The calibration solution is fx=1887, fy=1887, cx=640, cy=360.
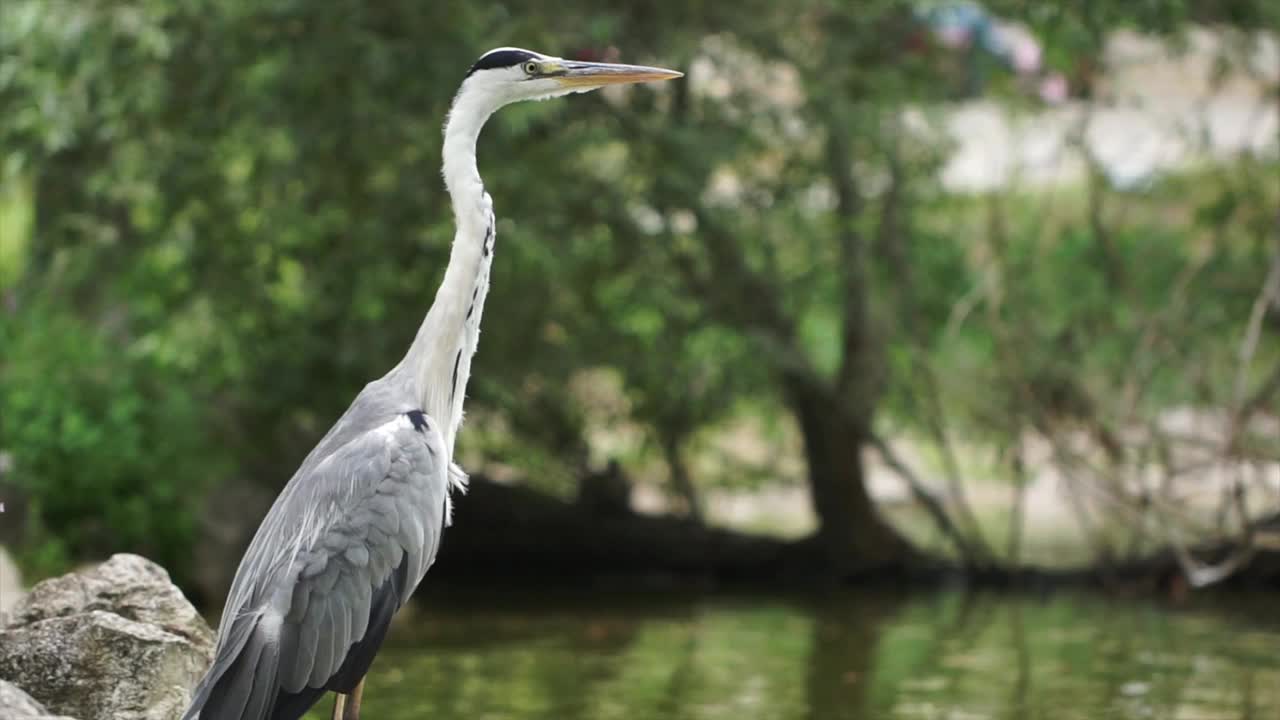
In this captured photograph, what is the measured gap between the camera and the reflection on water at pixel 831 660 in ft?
27.1

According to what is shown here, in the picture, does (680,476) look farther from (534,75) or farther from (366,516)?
(366,516)

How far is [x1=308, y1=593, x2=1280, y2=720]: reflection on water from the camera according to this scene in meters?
8.27

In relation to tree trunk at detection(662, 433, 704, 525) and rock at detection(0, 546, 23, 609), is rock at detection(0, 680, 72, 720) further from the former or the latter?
tree trunk at detection(662, 433, 704, 525)

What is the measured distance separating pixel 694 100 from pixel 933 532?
3734 millimetres

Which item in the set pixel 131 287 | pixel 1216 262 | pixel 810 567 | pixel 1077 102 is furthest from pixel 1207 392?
pixel 131 287

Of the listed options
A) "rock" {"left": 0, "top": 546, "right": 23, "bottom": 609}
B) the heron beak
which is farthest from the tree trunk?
the heron beak

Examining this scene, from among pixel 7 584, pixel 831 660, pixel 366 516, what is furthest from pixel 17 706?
pixel 831 660

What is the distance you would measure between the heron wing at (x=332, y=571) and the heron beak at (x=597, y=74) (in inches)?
48.8

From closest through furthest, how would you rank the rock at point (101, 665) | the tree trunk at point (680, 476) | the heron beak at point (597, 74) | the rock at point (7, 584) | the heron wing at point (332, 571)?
the heron wing at point (332, 571) → the rock at point (101, 665) → the heron beak at point (597, 74) → the rock at point (7, 584) → the tree trunk at point (680, 476)

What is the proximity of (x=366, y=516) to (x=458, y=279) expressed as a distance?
0.85 meters

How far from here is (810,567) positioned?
12805mm

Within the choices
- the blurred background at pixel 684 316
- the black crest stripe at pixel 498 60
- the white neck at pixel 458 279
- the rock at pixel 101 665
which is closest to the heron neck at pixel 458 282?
the white neck at pixel 458 279

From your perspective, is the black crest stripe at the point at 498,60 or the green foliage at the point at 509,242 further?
the green foliage at the point at 509,242

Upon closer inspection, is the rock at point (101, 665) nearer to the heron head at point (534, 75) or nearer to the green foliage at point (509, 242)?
the heron head at point (534, 75)
